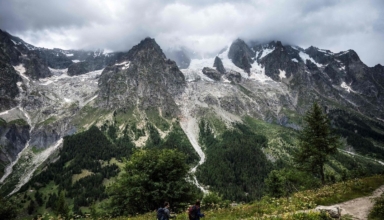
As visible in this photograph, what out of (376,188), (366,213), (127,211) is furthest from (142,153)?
(376,188)

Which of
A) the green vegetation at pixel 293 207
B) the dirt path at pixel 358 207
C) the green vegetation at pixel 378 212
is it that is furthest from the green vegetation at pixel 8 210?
the green vegetation at pixel 378 212

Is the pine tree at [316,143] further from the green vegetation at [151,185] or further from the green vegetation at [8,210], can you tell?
the green vegetation at [8,210]

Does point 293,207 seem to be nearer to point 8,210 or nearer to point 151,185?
point 151,185

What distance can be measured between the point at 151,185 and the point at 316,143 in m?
26.2

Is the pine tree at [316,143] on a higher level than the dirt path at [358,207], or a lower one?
higher

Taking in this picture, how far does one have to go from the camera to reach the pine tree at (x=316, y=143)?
1614 inches

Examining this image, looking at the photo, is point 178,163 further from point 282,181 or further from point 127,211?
point 282,181

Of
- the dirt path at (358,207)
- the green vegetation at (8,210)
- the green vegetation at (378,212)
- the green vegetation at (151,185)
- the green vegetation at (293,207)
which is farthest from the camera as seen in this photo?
the green vegetation at (8,210)

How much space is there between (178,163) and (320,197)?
718 inches

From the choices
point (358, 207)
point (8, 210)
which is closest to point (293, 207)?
point (358, 207)

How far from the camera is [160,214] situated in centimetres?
1839

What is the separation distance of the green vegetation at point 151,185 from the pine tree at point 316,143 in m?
19.5

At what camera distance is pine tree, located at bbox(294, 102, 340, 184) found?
1614 inches

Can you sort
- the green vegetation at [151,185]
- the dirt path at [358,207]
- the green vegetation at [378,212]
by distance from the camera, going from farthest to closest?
the green vegetation at [151,185], the dirt path at [358,207], the green vegetation at [378,212]
